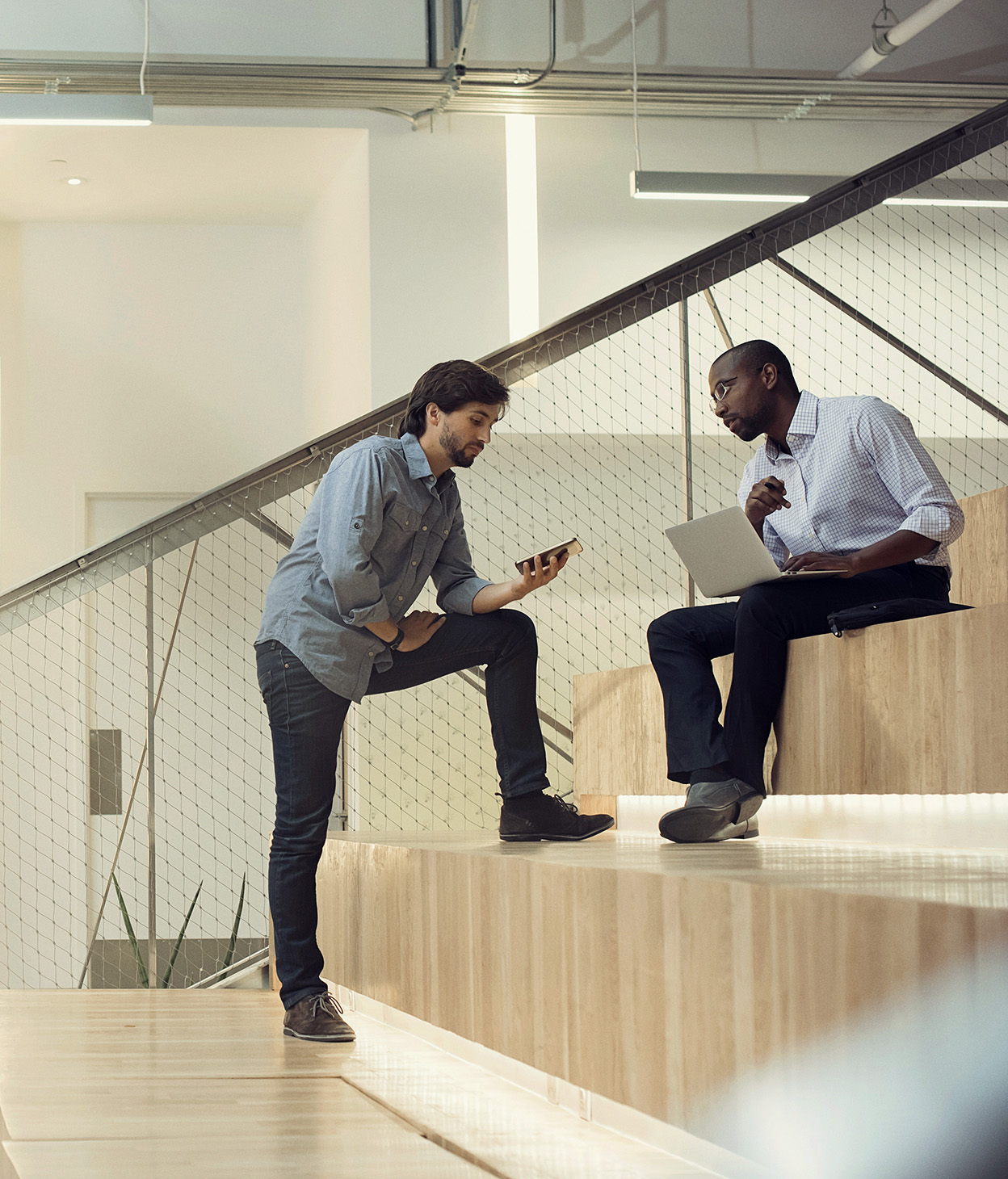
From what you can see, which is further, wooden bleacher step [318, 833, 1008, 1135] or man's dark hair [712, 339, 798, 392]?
man's dark hair [712, 339, 798, 392]

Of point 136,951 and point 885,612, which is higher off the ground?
point 885,612

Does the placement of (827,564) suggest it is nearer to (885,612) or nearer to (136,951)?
(885,612)

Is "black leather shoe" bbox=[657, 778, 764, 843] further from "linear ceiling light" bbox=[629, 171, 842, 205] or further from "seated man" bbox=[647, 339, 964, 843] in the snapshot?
"linear ceiling light" bbox=[629, 171, 842, 205]

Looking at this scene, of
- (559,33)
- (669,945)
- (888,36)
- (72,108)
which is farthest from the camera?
(559,33)

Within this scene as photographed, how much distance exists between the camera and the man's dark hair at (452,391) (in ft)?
6.89

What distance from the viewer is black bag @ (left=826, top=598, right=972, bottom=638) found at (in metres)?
2.02

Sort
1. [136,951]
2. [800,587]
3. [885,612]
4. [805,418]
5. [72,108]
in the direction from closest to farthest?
[885,612] < [800,587] < [805,418] < [136,951] < [72,108]

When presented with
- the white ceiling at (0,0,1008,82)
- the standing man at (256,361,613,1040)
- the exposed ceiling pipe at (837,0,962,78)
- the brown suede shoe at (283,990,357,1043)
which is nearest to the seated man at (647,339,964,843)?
the standing man at (256,361,613,1040)

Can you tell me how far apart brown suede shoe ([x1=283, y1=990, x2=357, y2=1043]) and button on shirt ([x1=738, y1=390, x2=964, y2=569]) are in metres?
1.13

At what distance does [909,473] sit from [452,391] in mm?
777

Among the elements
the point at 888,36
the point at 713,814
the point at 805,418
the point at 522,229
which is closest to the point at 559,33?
the point at 522,229

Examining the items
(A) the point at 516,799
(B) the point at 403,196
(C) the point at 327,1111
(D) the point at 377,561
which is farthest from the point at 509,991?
(B) the point at 403,196

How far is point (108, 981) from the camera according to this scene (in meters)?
5.18

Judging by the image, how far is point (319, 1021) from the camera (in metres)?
→ 2.02
